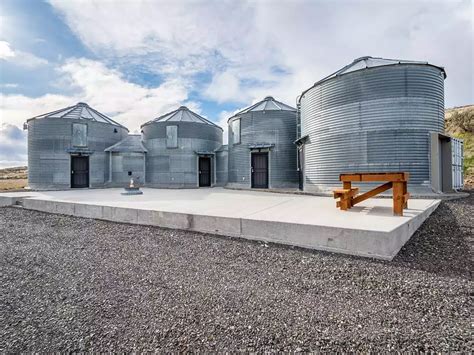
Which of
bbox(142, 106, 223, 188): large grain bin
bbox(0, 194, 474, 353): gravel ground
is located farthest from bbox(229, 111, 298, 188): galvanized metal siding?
bbox(0, 194, 474, 353): gravel ground

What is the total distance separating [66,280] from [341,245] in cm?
403

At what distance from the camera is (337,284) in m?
2.89

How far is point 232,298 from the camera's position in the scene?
2.67m

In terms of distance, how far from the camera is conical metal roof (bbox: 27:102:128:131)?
51.4ft

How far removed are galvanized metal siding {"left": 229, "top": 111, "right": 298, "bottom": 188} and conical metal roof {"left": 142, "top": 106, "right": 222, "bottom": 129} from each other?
14.6 ft

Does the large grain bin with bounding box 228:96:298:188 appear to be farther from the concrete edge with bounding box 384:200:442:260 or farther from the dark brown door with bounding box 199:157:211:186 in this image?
the concrete edge with bounding box 384:200:442:260

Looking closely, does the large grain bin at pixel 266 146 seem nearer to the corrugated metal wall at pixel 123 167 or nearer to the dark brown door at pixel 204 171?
the dark brown door at pixel 204 171

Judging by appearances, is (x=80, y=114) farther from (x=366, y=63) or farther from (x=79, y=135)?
(x=366, y=63)

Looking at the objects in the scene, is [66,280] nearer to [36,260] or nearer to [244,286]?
[36,260]

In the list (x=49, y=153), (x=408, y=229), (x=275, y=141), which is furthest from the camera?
(x=49, y=153)

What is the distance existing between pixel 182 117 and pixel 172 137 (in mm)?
1781

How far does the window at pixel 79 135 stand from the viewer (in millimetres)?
15531

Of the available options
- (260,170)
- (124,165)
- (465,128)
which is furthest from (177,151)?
(465,128)

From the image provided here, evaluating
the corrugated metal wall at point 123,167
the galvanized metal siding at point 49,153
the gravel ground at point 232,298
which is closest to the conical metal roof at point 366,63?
the gravel ground at point 232,298
